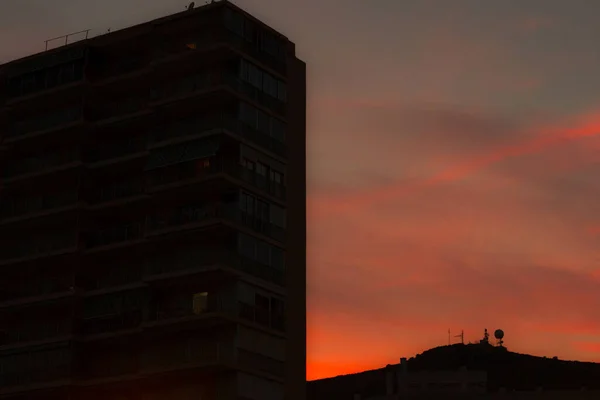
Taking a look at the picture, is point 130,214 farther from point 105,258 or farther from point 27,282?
point 27,282

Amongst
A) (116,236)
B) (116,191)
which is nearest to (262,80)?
(116,191)

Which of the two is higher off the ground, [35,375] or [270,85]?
[270,85]

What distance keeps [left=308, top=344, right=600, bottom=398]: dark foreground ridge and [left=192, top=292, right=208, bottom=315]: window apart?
71.9m

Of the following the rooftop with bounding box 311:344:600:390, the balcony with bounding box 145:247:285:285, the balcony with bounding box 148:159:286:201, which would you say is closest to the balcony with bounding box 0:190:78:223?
the balcony with bounding box 148:159:286:201

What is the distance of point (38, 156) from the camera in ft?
297

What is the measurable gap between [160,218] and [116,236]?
13.1 feet

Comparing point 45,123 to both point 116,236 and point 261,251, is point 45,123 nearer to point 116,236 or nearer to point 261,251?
point 116,236

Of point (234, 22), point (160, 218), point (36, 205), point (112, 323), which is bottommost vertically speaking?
point (112, 323)

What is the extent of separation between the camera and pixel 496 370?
499 feet

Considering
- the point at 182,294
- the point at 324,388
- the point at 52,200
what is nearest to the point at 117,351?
the point at 182,294

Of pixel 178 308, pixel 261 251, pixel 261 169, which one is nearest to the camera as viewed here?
pixel 178 308

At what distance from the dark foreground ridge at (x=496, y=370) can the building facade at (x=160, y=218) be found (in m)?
68.5

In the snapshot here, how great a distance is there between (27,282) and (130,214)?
988 cm

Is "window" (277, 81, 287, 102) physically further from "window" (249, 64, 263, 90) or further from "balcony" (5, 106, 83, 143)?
"balcony" (5, 106, 83, 143)
